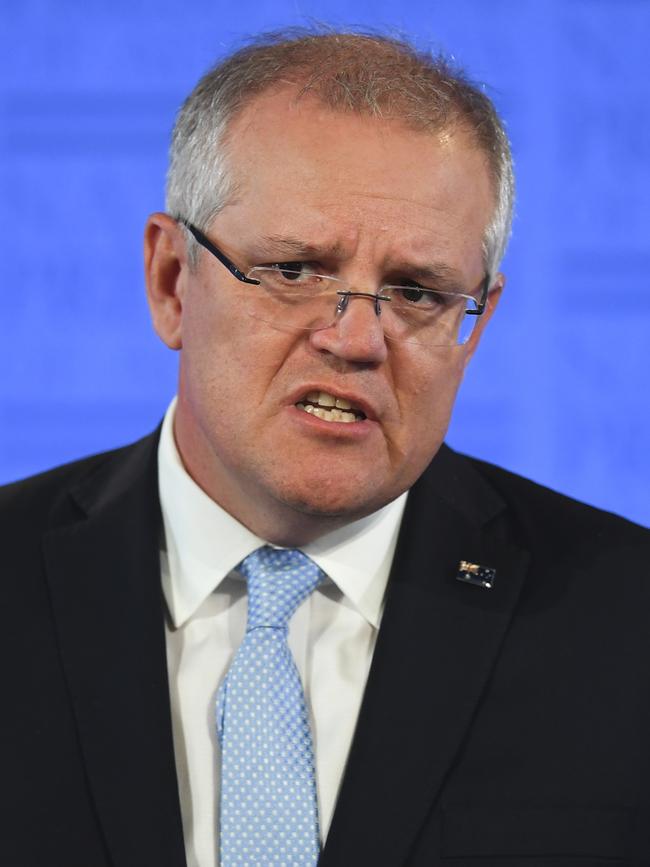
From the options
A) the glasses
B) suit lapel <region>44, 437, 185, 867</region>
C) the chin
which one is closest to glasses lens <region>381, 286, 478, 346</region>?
the glasses

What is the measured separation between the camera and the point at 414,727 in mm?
1836

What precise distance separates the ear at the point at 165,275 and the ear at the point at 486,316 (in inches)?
17.7

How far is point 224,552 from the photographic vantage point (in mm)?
1949

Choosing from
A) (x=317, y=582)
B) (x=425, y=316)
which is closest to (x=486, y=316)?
(x=425, y=316)

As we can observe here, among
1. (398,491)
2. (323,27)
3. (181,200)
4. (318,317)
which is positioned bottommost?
(398,491)

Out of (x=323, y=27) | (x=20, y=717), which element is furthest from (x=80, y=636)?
(x=323, y=27)

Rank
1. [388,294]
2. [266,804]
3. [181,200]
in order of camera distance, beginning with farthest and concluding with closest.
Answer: [181,200], [388,294], [266,804]

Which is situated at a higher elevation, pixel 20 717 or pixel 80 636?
pixel 80 636

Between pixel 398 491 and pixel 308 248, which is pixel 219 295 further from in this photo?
pixel 398 491

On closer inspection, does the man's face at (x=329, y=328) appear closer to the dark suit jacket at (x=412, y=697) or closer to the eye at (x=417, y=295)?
the eye at (x=417, y=295)

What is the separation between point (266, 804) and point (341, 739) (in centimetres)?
15

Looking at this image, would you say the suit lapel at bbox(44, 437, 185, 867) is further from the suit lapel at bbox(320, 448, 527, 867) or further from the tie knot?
the suit lapel at bbox(320, 448, 527, 867)

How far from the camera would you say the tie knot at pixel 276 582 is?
1.88 meters

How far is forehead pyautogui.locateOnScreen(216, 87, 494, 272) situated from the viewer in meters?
1.81
